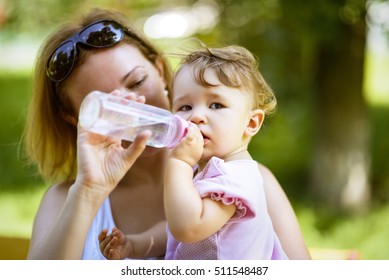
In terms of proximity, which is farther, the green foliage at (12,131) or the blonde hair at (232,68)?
the green foliage at (12,131)

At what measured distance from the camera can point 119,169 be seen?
148 cm

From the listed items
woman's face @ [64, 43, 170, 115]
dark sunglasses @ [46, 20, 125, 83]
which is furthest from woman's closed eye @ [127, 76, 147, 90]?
dark sunglasses @ [46, 20, 125, 83]

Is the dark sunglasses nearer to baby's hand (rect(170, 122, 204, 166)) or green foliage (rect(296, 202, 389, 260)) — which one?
baby's hand (rect(170, 122, 204, 166))

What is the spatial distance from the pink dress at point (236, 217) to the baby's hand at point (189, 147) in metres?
0.05

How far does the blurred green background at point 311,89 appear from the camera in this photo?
3.81 m

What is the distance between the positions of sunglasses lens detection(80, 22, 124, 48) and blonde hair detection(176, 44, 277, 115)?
12.9 inches

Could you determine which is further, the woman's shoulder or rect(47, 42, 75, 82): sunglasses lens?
the woman's shoulder

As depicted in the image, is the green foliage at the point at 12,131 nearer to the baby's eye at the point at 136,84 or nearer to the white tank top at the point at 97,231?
the white tank top at the point at 97,231

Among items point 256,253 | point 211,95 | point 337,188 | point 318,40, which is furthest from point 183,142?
point 337,188

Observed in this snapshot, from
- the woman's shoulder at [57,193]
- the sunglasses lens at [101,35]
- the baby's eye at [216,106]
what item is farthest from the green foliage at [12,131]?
the baby's eye at [216,106]

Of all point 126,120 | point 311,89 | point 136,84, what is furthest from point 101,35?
point 311,89

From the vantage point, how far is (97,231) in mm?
1891

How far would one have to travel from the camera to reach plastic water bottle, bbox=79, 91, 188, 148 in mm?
1390

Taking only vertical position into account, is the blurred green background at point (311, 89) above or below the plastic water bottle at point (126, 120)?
below
